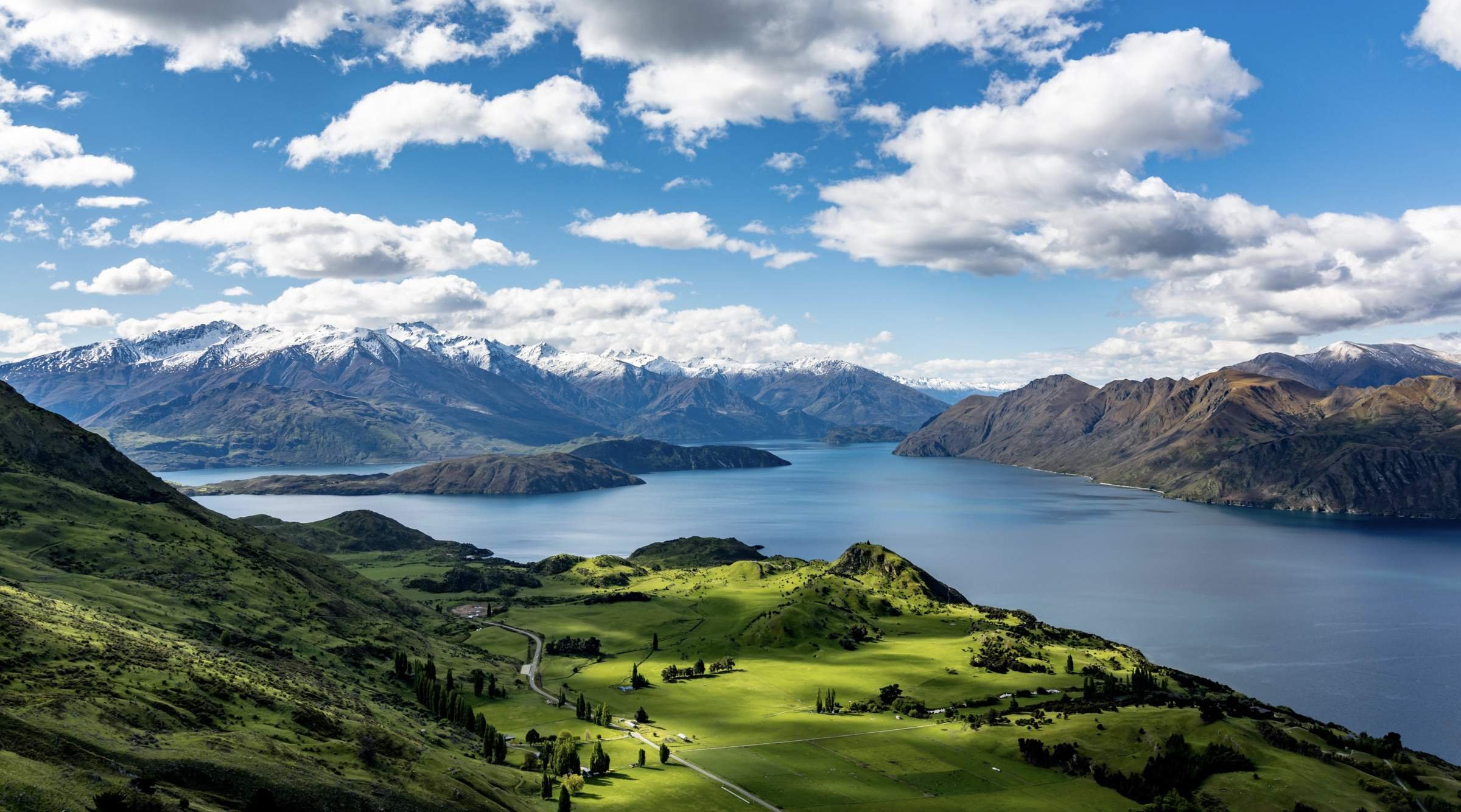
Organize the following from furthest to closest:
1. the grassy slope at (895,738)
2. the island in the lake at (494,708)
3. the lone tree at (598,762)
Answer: the grassy slope at (895,738), the lone tree at (598,762), the island in the lake at (494,708)

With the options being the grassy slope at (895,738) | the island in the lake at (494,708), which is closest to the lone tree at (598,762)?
the island in the lake at (494,708)

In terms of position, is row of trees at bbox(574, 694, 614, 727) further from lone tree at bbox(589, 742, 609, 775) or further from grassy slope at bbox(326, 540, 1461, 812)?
lone tree at bbox(589, 742, 609, 775)

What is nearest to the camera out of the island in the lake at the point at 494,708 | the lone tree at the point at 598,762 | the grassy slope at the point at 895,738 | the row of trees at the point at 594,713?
the island in the lake at the point at 494,708

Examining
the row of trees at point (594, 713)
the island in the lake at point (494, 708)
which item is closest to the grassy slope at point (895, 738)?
the island in the lake at point (494, 708)

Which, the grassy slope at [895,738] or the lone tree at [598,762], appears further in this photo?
the grassy slope at [895,738]

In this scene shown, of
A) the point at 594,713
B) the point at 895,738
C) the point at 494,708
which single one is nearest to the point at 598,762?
the point at 594,713

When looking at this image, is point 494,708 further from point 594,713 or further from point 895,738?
point 895,738

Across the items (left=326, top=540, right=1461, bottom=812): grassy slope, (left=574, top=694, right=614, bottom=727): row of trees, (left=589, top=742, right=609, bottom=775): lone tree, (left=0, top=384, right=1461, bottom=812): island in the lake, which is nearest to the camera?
(left=0, top=384, right=1461, bottom=812): island in the lake

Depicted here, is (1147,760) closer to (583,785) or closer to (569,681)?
(583,785)

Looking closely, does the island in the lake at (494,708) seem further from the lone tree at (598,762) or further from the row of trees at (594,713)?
the row of trees at (594,713)

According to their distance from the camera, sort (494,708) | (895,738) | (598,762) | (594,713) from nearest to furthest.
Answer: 1. (598,762)
2. (895,738)
3. (494,708)
4. (594,713)

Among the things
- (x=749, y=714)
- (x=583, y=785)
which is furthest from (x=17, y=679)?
(x=749, y=714)

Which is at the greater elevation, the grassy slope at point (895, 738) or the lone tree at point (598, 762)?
the lone tree at point (598, 762)

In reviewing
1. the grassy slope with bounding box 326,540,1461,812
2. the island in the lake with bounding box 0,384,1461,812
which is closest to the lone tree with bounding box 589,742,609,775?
the island in the lake with bounding box 0,384,1461,812
